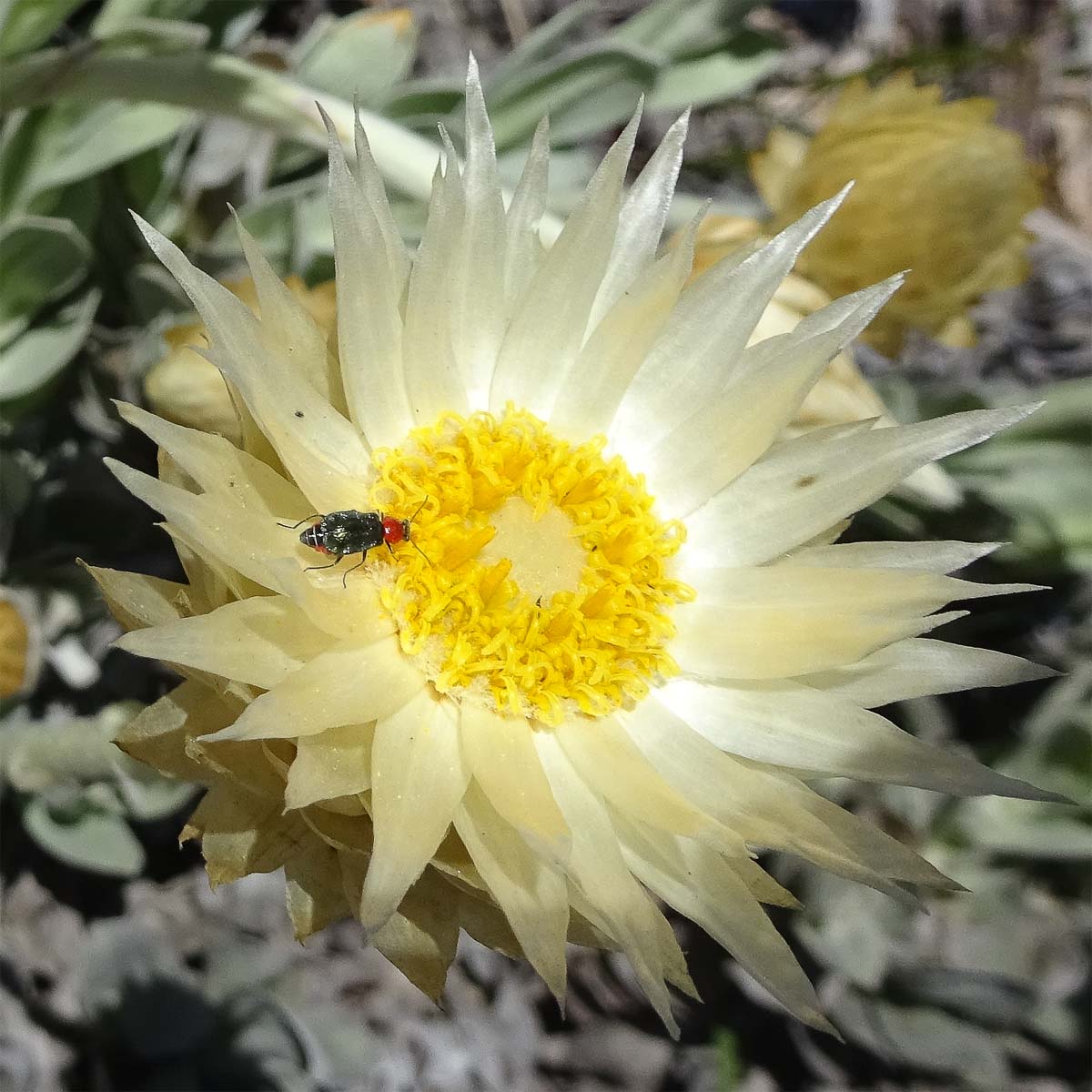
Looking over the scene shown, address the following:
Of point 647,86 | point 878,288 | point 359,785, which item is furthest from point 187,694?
point 647,86

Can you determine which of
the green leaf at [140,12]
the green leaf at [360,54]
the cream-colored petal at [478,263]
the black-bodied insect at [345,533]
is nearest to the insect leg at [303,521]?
the black-bodied insect at [345,533]

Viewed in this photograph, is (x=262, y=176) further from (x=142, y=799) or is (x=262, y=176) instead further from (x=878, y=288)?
(x=878, y=288)

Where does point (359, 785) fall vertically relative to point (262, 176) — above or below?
below

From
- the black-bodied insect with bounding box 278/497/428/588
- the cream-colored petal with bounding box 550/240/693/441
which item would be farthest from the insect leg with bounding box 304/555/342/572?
the cream-colored petal with bounding box 550/240/693/441

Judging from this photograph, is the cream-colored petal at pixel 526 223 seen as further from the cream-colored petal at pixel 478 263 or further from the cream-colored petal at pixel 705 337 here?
the cream-colored petal at pixel 705 337

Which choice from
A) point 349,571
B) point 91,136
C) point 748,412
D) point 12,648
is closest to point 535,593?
point 349,571
